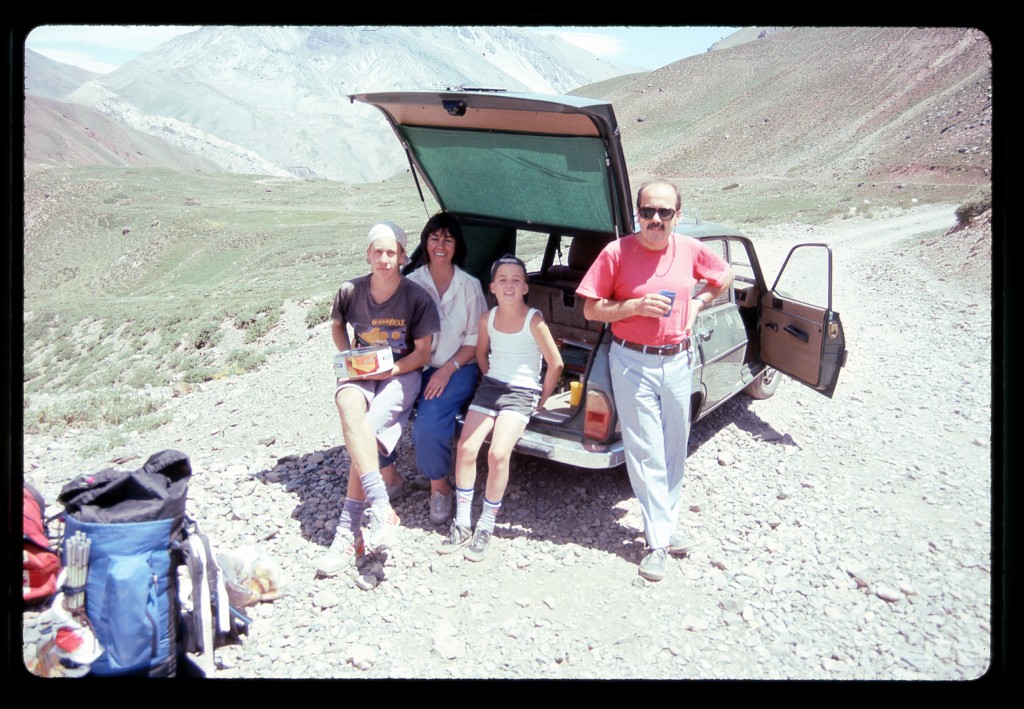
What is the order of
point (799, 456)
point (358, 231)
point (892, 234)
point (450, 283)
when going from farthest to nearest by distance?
point (358, 231)
point (892, 234)
point (799, 456)
point (450, 283)

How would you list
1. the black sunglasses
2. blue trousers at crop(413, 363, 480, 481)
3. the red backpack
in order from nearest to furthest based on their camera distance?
the red backpack → the black sunglasses → blue trousers at crop(413, 363, 480, 481)

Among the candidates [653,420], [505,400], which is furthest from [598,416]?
[505,400]

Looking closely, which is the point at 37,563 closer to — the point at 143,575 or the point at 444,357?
the point at 143,575

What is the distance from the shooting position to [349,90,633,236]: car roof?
3812 millimetres

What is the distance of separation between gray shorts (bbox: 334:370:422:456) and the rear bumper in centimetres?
70

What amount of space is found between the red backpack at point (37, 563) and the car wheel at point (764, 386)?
16.1 ft

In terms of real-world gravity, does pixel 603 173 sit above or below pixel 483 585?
above

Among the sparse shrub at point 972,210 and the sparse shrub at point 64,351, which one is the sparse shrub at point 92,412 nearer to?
the sparse shrub at point 64,351

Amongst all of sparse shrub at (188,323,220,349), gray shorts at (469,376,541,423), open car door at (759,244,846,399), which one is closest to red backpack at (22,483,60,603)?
gray shorts at (469,376,541,423)

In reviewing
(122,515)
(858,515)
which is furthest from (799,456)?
(122,515)

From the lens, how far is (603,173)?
4008mm

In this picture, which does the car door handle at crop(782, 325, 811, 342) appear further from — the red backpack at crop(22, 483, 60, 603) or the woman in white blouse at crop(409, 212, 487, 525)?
the red backpack at crop(22, 483, 60, 603)

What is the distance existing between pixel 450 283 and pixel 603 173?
1.14 m
